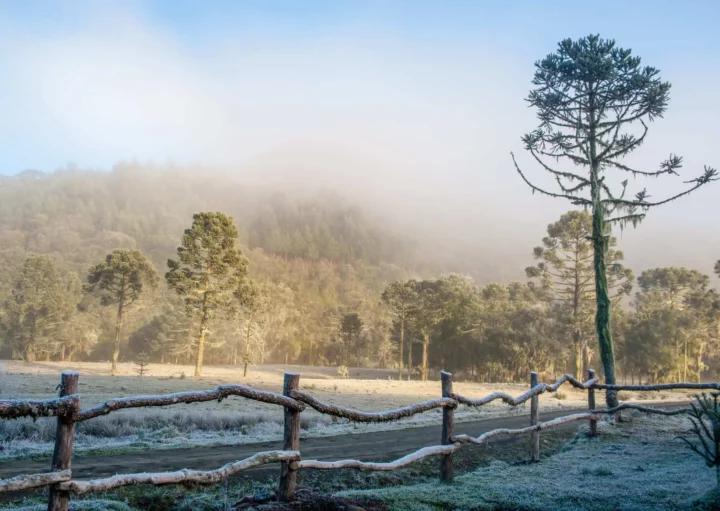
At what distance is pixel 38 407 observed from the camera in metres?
4.38

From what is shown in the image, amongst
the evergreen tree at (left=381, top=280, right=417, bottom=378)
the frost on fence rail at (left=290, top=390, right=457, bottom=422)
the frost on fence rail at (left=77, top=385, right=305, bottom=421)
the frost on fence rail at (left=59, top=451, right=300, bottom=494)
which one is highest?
the evergreen tree at (left=381, top=280, right=417, bottom=378)

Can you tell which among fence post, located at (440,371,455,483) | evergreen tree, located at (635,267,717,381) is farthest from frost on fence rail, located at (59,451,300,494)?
evergreen tree, located at (635,267,717,381)

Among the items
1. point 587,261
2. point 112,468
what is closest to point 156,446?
point 112,468

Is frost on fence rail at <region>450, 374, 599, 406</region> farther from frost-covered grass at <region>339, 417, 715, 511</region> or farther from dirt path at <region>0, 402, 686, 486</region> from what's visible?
dirt path at <region>0, 402, 686, 486</region>

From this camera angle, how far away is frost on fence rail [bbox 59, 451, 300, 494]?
4.48 metres

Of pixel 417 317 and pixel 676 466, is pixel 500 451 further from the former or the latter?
pixel 417 317

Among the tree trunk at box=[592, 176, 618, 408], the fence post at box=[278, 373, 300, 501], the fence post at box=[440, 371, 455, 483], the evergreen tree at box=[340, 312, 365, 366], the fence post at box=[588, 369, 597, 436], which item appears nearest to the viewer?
the fence post at box=[278, 373, 300, 501]

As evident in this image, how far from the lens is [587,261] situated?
41.2m

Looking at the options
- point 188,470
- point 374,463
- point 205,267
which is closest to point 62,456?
point 188,470

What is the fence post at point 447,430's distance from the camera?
7618mm

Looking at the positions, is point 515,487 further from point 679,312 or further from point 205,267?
point 679,312

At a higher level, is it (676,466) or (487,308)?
(487,308)

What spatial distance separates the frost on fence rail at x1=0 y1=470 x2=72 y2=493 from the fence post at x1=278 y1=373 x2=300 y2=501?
86.7 inches

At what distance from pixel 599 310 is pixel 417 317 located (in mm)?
41292
